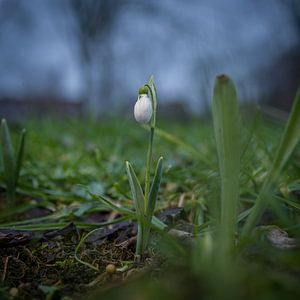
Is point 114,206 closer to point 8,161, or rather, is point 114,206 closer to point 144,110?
point 144,110

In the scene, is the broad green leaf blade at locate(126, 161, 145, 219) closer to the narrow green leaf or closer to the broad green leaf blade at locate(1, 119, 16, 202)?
the narrow green leaf

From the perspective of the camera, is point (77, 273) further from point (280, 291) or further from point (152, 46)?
point (152, 46)

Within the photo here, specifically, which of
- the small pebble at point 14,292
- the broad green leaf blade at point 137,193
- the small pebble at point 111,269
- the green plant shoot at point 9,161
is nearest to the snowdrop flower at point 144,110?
the broad green leaf blade at point 137,193

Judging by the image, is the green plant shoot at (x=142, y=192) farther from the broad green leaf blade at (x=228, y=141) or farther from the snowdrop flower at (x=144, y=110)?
the broad green leaf blade at (x=228, y=141)

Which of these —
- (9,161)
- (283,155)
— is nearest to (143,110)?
(283,155)

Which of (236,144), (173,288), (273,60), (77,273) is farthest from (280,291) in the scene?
(273,60)

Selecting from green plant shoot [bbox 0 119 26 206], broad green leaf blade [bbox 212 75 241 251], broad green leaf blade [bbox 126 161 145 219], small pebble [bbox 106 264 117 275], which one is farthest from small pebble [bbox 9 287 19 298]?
green plant shoot [bbox 0 119 26 206]
